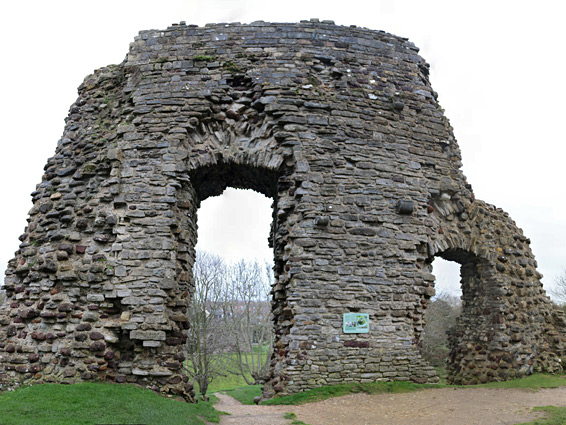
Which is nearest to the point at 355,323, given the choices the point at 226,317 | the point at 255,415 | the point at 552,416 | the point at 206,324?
the point at 255,415

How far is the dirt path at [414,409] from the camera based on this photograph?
19.9 ft

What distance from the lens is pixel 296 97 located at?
352 inches

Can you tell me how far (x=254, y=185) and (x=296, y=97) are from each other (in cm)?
232

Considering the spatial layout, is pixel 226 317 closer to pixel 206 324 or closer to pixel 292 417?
pixel 206 324

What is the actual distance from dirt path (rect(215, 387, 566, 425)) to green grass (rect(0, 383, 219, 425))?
0.78m

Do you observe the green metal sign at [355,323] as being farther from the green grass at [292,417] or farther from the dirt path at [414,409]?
the green grass at [292,417]

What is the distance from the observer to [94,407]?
565cm

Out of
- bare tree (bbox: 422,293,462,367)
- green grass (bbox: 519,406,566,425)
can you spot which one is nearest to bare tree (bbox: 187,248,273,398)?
bare tree (bbox: 422,293,462,367)

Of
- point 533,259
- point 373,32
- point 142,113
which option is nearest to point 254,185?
point 142,113

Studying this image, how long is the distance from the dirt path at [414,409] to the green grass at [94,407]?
781 mm

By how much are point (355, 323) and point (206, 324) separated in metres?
12.1

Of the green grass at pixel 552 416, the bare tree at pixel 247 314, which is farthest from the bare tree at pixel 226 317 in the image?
the green grass at pixel 552 416

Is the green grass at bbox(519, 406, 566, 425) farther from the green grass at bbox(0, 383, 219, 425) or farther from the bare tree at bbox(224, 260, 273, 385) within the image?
the bare tree at bbox(224, 260, 273, 385)

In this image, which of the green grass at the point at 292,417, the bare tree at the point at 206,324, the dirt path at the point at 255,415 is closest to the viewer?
the green grass at the point at 292,417
